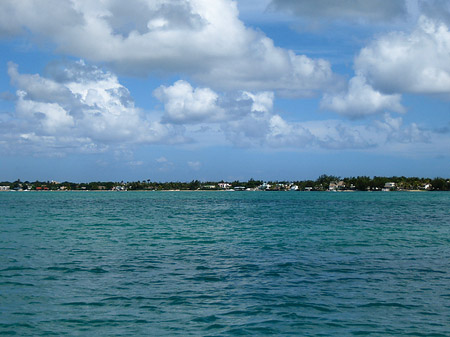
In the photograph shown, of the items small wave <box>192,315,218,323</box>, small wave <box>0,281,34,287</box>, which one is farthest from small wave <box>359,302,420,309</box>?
small wave <box>0,281,34,287</box>

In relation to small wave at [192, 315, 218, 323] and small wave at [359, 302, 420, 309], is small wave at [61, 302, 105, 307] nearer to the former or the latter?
small wave at [192, 315, 218, 323]

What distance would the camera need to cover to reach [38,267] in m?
27.1

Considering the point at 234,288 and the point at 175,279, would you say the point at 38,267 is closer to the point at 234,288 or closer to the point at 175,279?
the point at 175,279

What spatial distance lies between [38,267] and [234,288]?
12.5m

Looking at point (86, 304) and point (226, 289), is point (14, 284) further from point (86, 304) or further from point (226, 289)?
point (226, 289)

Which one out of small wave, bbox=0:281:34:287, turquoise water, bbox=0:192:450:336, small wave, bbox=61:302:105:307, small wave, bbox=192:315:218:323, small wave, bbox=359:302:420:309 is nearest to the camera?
turquoise water, bbox=0:192:450:336

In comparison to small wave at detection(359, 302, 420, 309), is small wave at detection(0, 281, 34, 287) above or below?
below

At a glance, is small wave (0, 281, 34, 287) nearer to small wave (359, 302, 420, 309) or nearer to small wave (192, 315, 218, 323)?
small wave (192, 315, 218, 323)

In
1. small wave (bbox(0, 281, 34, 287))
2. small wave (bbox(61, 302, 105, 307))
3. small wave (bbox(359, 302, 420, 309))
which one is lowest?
small wave (bbox(0, 281, 34, 287))

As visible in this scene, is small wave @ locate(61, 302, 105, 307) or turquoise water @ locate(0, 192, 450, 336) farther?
small wave @ locate(61, 302, 105, 307)

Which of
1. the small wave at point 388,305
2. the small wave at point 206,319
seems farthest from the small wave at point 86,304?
the small wave at point 388,305

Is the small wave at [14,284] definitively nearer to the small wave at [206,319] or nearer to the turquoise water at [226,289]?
the turquoise water at [226,289]

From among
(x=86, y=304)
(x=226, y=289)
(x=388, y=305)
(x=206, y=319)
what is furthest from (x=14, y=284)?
(x=388, y=305)

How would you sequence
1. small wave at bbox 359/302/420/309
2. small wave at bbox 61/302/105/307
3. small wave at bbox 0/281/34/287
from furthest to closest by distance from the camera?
1. small wave at bbox 0/281/34/287
2. small wave at bbox 61/302/105/307
3. small wave at bbox 359/302/420/309
